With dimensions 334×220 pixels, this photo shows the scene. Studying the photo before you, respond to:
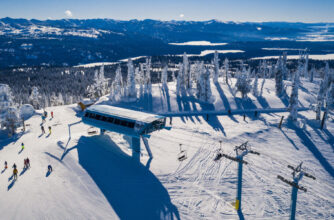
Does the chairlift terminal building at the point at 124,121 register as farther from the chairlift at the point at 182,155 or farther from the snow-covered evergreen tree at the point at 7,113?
the snow-covered evergreen tree at the point at 7,113

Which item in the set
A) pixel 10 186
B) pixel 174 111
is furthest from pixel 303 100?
pixel 10 186

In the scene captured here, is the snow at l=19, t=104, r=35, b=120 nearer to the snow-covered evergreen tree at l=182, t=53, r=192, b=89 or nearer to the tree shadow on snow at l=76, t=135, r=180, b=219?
the tree shadow on snow at l=76, t=135, r=180, b=219

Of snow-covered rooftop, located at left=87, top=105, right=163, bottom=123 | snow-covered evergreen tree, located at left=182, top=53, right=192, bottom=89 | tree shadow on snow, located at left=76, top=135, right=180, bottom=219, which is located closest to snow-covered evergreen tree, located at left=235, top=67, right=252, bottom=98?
snow-covered evergreen tree, located at left=182, top=53, right=192, bottom=89

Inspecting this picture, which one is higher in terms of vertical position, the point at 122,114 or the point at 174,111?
the point at 122,114

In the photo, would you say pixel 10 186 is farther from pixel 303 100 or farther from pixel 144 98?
pixel 303 100

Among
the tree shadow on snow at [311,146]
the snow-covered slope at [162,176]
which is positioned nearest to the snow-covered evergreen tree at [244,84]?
the tree shadow on snow at [311,146]

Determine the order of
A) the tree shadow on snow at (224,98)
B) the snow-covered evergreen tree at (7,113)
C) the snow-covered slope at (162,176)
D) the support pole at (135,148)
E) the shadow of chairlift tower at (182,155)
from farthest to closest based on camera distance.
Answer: the tree shadow on snow at (224,98), the snow-covered evergreen tree at (7,113), the shadow of chairlift tower at (182,155), the support pole at (135,148), the snow-covered slope at (162,176)

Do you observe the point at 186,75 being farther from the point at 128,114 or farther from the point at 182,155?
the point at 128,114
